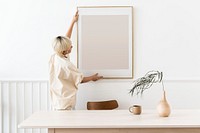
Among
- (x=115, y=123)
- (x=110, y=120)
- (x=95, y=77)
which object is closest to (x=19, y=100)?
(x=95, y=77)

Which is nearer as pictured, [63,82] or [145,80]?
[145,80]

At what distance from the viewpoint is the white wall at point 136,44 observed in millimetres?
3951

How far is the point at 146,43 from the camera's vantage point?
3.96 metres

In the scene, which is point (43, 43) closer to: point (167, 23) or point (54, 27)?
point (54, 27)

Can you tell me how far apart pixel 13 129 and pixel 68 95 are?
89 cm

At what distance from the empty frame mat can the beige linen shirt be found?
381mm

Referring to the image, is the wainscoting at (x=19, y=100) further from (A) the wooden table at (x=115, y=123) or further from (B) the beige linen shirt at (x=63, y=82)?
(A) the wooden table at (x=115, y=123)

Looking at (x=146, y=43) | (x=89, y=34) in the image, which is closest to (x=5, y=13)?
(x=89, y=34)

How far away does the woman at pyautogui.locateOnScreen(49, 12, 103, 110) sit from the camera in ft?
11.7

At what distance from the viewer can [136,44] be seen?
3965 millimetres

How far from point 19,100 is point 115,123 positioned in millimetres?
1713

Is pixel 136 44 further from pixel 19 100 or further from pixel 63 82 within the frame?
pixel 19 100

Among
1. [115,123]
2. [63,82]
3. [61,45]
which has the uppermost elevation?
[61,45]

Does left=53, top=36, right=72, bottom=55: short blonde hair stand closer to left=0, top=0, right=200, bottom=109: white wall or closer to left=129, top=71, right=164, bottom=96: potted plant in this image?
left=0, top=0, right=200, bottom=109: white wall
